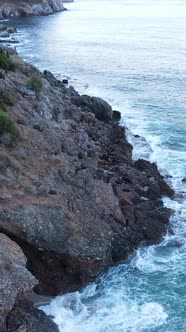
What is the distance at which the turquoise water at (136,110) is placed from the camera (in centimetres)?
2911

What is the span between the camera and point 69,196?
113 feet

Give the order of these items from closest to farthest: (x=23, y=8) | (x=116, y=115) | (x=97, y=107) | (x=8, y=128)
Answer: (x=8, y=128) < (x=97, y=107) < (x=116, y=115) < (x=23, y=8)

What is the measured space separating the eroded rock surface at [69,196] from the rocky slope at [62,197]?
7 centimetres

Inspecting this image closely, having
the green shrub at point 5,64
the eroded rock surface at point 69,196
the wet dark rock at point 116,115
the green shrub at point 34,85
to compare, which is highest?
the green shrub at point 5,64

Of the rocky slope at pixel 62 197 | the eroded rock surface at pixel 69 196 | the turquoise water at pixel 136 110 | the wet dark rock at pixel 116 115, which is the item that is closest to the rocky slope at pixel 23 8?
the turquoise water at pixel 136 110

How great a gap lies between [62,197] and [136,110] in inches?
1410

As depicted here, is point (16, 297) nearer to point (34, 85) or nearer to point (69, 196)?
point (69, 196)

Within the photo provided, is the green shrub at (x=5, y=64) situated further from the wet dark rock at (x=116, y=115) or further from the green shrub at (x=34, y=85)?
the wet dark rock at (x=116, y=115)

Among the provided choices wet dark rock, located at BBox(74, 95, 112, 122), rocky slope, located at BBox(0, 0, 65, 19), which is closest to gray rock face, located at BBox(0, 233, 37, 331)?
wet dark rock, located at BBox(74, 95, 112, 122)

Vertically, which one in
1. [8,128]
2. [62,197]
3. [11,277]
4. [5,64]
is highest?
[5,64]

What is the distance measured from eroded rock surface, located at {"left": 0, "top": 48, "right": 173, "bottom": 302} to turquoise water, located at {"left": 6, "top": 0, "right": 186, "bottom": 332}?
4.66ft

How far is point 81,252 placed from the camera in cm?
3091

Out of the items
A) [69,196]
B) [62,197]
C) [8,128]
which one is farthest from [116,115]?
[62,197]

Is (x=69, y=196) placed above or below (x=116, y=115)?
below
